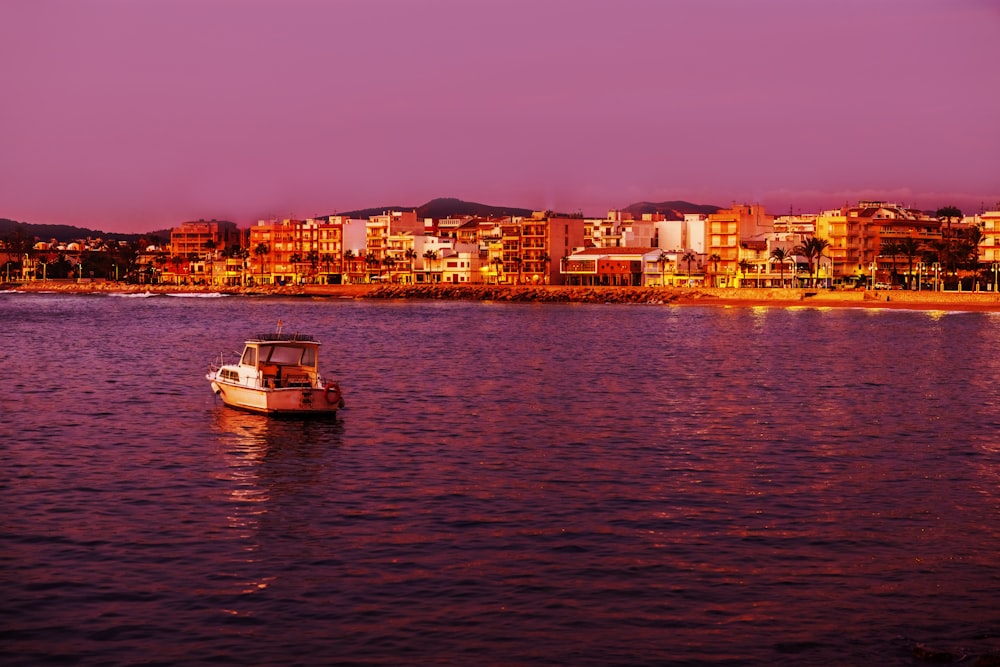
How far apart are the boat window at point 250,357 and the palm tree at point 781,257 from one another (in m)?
152

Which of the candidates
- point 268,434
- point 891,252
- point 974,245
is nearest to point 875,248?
point 891,252

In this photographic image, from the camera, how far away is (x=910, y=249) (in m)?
172

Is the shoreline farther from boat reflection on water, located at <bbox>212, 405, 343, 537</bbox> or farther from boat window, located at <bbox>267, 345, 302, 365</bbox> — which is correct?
boat reflection on water, located at <bbox>212, 405, 343, 537</bbox>

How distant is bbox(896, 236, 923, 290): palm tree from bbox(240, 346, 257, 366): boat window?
146241mm

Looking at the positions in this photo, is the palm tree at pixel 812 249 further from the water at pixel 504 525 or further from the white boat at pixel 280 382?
the white boat at pixel 280 382

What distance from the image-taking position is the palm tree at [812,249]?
7096 inches

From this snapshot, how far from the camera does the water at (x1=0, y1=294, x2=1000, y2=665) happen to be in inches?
687

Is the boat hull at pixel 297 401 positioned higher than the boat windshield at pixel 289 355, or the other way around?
the boat windshield at pixel 289 355

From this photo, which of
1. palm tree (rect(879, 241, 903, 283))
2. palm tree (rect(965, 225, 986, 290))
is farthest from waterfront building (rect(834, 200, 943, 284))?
palm tree (rect(965, 225, 986, 290))

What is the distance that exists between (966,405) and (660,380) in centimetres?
1476

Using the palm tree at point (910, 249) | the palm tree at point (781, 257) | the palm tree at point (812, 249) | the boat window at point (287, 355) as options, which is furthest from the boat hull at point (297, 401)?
the palm tree at point (781, 257)

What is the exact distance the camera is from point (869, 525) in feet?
80.2

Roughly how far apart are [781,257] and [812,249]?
5729 millimetres

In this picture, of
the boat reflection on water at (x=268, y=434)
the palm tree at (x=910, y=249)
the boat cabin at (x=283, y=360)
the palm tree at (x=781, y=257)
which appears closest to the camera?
the boat reflection on water at (x=268, y=434)
